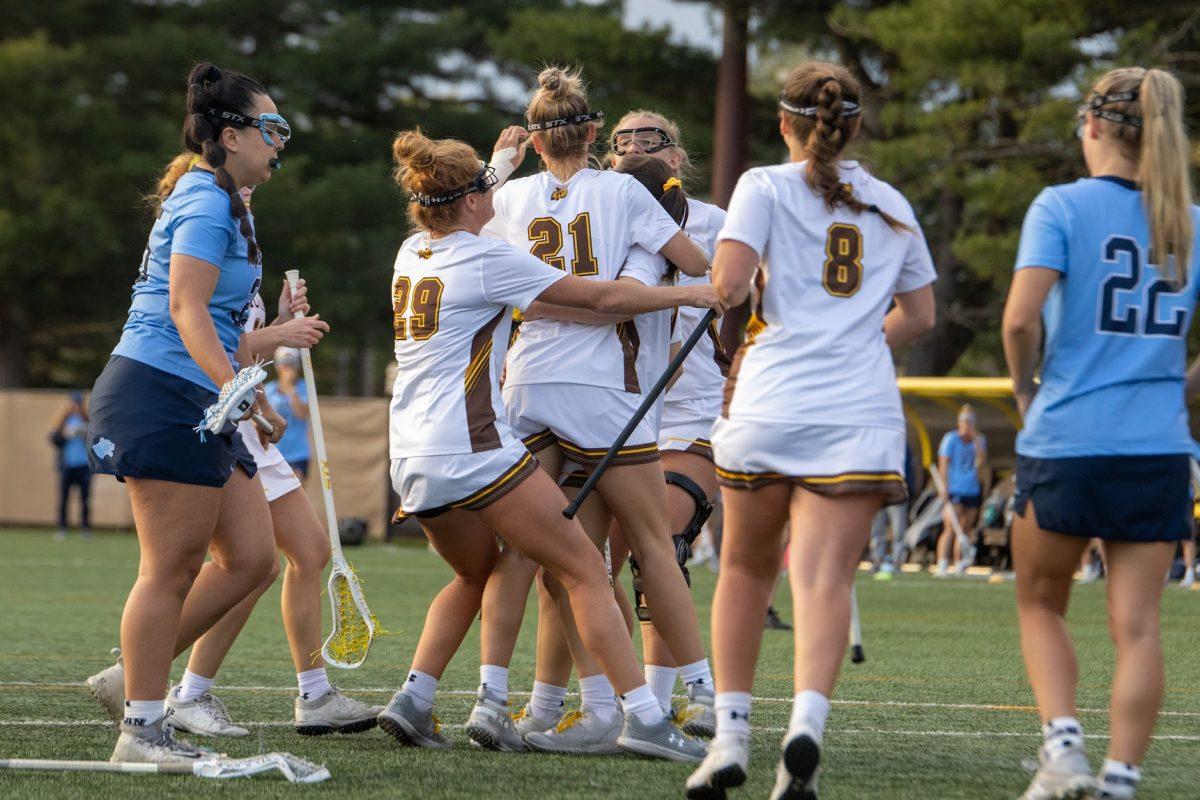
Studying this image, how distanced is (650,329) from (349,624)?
56.2 inches

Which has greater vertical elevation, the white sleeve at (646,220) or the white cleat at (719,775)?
the white sleeve at (646,220)

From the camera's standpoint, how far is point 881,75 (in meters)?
25.8

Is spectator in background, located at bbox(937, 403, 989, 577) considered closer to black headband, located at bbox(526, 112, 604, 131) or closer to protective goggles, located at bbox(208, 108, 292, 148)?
black headband, located at bbox(526, 112, 604, 131)

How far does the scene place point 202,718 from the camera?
229 inches

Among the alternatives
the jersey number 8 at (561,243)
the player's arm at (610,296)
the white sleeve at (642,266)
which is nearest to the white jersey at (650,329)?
the white sleeve at (642,266)

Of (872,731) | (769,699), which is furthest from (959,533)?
(872,731)

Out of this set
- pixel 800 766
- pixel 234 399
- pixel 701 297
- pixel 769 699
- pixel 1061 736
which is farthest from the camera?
pixel 769 699

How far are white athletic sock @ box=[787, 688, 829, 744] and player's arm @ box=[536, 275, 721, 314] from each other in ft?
4.18

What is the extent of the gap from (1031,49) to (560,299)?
56.2 feet

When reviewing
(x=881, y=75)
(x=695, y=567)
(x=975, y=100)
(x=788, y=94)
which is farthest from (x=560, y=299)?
(x=881, y=75)

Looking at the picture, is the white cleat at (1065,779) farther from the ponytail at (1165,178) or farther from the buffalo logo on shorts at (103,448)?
the buffalo logo on shorts at (103,448)

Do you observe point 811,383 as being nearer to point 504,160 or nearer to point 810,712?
point 810,712

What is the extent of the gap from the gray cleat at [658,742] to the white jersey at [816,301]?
3.91 feet

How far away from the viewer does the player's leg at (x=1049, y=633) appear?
4.24 meters
